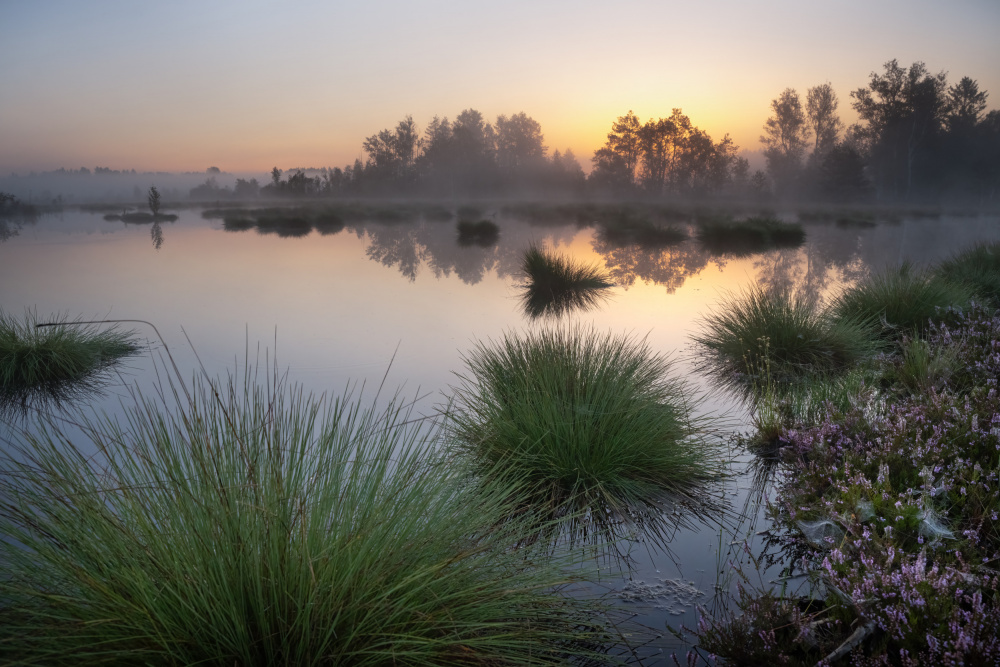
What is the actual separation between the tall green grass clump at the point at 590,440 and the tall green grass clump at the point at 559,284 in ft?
17.9

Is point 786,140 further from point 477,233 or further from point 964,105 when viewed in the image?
point 477,233

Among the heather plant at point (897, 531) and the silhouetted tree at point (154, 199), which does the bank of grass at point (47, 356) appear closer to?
the heather plant at point (897, 531)

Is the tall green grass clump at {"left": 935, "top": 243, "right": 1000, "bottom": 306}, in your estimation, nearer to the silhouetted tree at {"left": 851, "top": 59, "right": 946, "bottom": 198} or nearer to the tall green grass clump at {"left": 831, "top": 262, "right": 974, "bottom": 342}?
the tall green grass clump at {"left": 831, "top": 262, "right": 974, "bottom": 342}

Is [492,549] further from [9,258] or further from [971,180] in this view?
[971,180]

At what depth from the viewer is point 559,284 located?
10.8m

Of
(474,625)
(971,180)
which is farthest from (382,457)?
(971,180)

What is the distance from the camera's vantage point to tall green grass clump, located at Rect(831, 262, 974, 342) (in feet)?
22.5

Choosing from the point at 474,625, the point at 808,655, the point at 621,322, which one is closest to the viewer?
the point at 474,625

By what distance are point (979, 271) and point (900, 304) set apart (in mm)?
3353

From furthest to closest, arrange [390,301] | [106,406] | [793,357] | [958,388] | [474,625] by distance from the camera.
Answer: [390,301], [793,357], [106,406], [958,388], [474,625]

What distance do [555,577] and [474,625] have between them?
42cm

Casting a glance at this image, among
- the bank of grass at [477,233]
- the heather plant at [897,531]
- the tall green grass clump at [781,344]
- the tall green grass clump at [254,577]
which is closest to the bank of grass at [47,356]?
the tall green grass clump at [254,577]

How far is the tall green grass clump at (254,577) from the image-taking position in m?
1.56

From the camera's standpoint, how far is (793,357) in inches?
228
